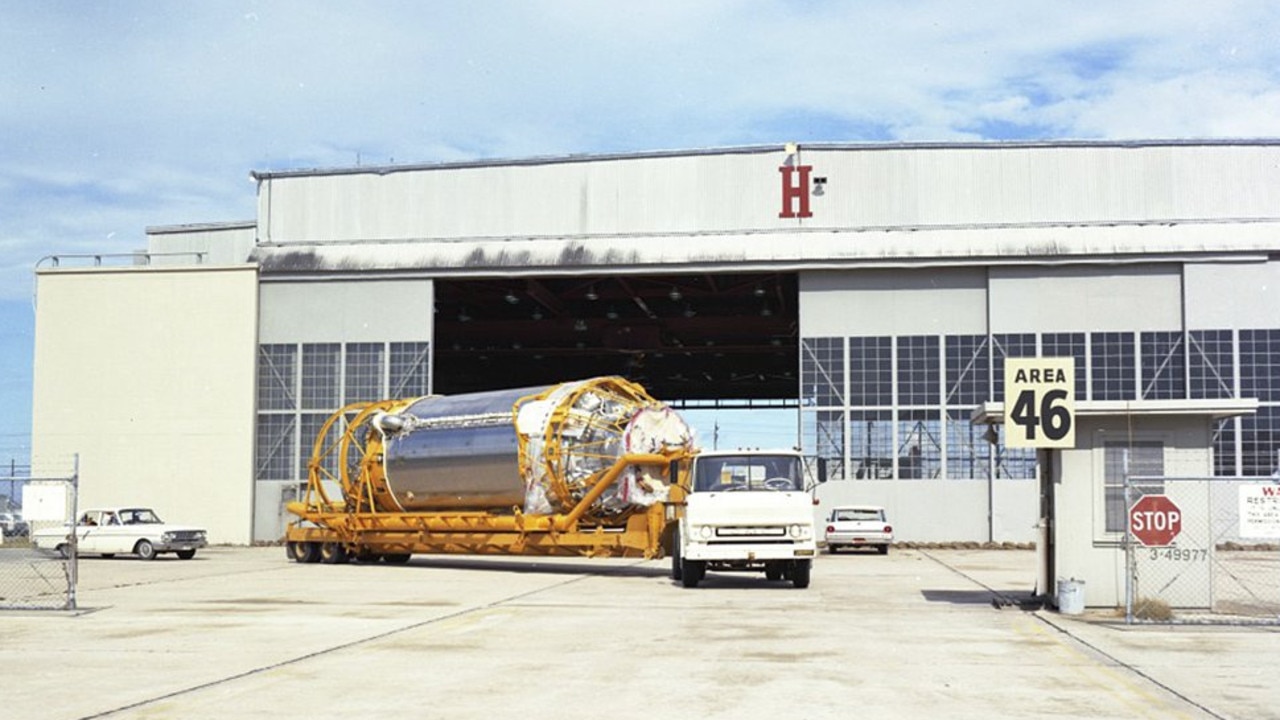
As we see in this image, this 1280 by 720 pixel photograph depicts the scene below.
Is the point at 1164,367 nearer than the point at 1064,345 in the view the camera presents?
Yes

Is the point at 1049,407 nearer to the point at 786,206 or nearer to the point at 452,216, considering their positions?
the point at 786,206

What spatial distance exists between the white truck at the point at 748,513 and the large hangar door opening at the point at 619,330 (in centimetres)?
2064

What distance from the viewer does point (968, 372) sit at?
42.5 meters

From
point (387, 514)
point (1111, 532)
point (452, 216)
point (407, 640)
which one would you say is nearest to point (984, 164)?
point (452, 216)

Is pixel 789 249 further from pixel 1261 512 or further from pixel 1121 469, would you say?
pixel 1261 512

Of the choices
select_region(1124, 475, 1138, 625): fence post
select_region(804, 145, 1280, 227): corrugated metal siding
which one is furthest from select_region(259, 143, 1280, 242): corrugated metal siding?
select_region(1124, 475, 1138, 625): fence post

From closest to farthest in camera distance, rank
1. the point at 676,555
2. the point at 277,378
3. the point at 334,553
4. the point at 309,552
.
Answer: the point at 676,555 → the point at 334,553 → the point at 309,552 → the point at 277,378

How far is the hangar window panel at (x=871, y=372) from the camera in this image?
4288 centimetres

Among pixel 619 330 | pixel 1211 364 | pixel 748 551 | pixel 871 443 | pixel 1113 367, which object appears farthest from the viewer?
pixel 619 330

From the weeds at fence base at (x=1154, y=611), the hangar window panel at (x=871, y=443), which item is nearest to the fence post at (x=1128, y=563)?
the weeds at fence base at (x=1154, y=611)

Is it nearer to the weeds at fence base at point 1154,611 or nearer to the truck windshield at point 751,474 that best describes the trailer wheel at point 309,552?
the truck windshield at point 751,474

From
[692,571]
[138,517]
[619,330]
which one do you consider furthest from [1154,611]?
[619,330]

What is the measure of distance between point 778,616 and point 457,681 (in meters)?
7.68

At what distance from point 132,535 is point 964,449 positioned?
2414cm
